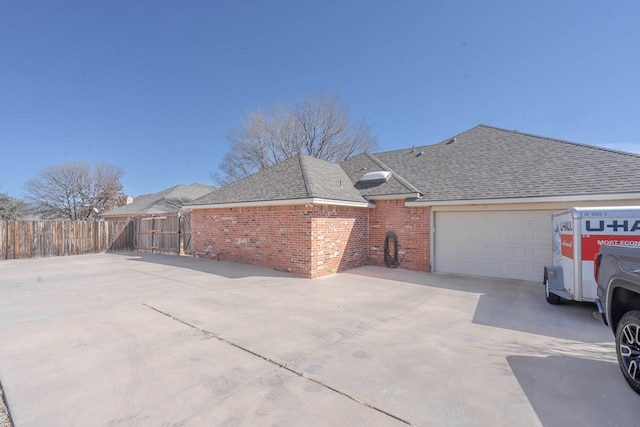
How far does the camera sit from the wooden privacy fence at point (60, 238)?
12633 mm

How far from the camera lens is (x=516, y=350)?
3754mm

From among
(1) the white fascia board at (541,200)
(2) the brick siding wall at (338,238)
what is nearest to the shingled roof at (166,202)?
(2) the brick siding wall at (338,238)

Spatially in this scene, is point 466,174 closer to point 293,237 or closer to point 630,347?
point 293,237

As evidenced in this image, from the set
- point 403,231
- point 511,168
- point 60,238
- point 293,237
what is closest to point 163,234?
point 60,238

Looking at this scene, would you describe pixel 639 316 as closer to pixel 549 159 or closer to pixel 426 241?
pixel 426 241

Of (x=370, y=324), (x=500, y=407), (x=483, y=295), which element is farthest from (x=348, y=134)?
(x=500, y=407)

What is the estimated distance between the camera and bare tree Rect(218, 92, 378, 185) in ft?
77.8

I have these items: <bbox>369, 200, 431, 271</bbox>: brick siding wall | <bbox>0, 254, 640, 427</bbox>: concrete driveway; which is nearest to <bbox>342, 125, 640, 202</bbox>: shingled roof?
<bbox>369, 200, 431, 271</bbox>: brick siding wall

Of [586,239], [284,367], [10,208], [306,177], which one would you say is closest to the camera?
[284,367]

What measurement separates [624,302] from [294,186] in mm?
7785

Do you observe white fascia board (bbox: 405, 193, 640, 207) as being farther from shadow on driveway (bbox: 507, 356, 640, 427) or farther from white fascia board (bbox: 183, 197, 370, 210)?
shadow on driveway (bbox: 507, 356, 640, 427)

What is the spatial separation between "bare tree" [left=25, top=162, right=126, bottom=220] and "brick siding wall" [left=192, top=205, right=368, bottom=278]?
2627 cm

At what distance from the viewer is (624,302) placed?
3.06 metres

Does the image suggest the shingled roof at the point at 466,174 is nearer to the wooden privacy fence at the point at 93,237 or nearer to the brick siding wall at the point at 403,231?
the brick siding wall at the point at 403,231
